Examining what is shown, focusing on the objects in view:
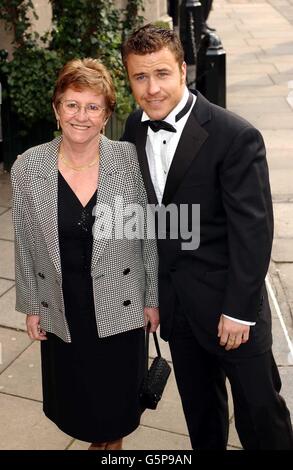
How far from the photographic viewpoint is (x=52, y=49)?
8984 mm

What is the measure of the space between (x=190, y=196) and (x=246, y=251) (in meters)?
0.35

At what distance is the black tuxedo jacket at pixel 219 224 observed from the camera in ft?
10.9

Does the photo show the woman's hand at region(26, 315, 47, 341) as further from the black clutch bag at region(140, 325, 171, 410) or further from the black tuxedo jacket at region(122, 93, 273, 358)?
the black tuxedo jacket at region(122, 93, 273, 358)

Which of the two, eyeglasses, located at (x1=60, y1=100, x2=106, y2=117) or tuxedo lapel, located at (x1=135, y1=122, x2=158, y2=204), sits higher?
eyeglasses, located at (x1=60, y1=100, x2=106, y2=117)

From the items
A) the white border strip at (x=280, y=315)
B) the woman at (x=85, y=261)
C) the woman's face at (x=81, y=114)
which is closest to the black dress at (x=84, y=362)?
the woman at (x=85, y=261)

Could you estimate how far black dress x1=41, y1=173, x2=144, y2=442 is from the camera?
371 cm

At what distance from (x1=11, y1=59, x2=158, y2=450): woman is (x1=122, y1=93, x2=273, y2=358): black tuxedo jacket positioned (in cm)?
21

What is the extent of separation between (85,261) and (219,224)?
28.1 inches

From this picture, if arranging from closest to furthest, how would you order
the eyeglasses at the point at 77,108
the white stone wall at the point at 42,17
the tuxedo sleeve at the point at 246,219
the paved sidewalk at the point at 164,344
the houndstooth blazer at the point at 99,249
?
the tuxedo sleeve at the point at 246,219 < the eyeglasses at the point at 77,108 < the houndstooth blazer at the point at 99,249 < the paved sidewalk at the point at 164,344 < the white stone wall at the point at 42,17

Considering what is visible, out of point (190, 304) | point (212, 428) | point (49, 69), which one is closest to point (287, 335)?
point (212, 428)

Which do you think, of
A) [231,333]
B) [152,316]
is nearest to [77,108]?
[152,316]

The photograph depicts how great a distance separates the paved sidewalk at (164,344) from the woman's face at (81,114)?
1.93 meters

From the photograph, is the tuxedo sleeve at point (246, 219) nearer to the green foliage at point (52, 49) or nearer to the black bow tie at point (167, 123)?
the black bow tie at point (167, 123)

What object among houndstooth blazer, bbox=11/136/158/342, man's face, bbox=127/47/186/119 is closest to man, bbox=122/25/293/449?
man's face, bbox=127/47/186/119
